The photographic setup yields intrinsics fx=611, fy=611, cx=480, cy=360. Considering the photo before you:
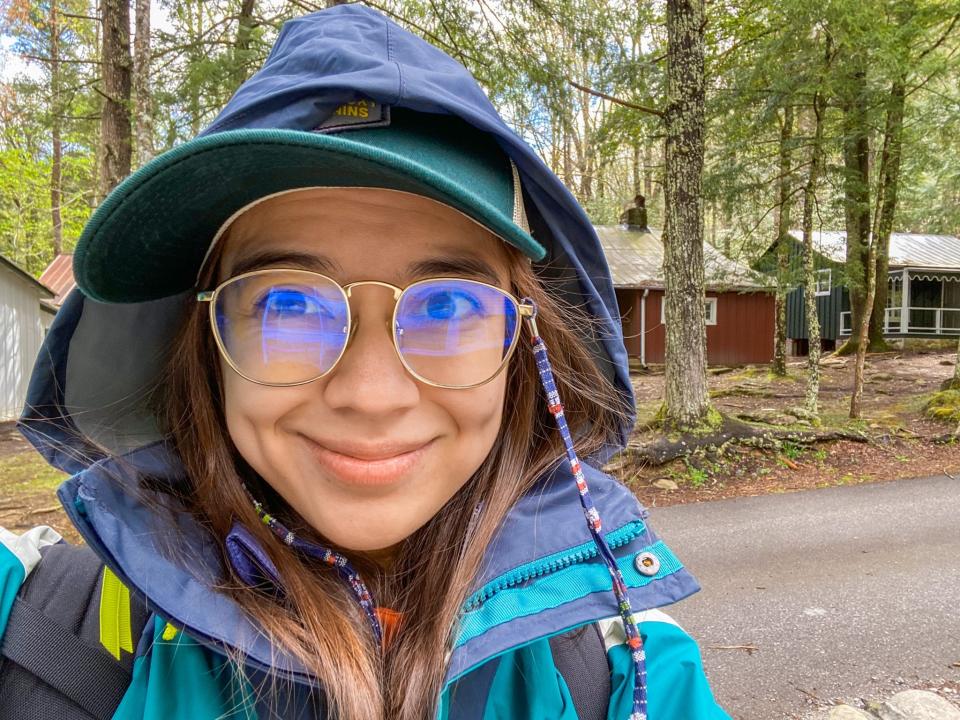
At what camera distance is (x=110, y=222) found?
0.92 meters

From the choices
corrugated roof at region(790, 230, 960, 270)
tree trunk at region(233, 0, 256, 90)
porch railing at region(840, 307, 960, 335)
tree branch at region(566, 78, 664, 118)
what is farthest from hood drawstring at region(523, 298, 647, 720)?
porch railing at region(840, 307, 960, 335)

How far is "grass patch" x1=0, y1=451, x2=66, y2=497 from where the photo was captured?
6734mm

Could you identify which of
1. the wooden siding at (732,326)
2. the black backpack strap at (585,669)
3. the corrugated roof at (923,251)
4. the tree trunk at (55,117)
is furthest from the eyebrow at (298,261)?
the corrugated roof at (923,251)

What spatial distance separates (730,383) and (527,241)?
15125 millimetres

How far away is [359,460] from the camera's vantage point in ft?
3.21

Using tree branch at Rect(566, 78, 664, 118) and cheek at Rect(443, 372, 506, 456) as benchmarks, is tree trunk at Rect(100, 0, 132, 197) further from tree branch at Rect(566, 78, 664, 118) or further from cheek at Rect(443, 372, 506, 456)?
cheek at Rect(443, 372, 506, 456)

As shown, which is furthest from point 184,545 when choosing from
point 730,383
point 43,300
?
point 43,300

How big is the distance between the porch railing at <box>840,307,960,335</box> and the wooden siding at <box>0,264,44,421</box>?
2542 centimetres

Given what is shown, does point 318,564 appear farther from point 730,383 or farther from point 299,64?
point 730,383

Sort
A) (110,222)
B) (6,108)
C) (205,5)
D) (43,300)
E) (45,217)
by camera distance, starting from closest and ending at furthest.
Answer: (110,222) → (205,5) → (6,108) → (43,300) → (45,217)

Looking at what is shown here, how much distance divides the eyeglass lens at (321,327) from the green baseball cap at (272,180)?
0.42 ft

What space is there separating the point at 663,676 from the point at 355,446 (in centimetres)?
69

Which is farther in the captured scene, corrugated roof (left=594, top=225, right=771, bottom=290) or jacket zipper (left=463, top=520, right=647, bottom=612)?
corrugated roof (left=594, top=225, right=771, bottom=290)

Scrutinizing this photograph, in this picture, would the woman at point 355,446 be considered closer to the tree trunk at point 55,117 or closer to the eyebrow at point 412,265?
the eyebrow at point 412,265
